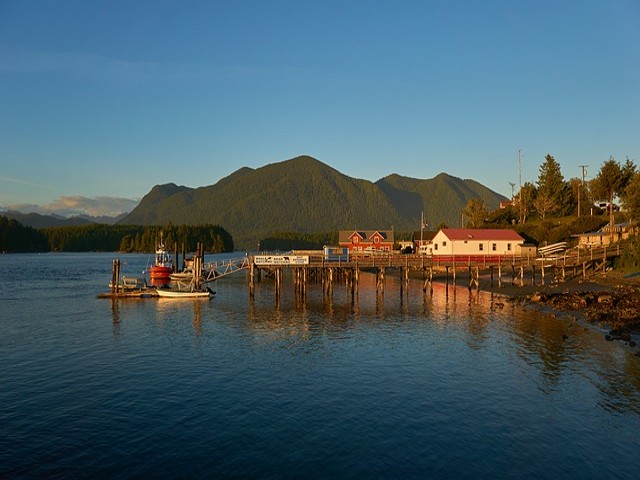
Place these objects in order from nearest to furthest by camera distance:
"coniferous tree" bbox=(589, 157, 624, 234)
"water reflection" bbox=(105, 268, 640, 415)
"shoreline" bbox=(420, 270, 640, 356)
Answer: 1. "water reflection" bbox=(105, 268, 640, 415)
2. "shoreline" bbox=(420, 270, 640, 356)
3. "coniferous tree" bbox=(589, 157, 624, 234)

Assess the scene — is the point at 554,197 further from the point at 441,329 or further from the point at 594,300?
the point at 441,329

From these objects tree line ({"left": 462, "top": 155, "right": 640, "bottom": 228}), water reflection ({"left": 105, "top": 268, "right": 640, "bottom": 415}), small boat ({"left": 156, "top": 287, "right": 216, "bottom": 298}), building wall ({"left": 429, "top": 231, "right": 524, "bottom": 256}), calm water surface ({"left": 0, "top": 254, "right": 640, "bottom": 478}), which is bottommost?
calm water surface ({"left": 0, "top": 254, "right": 640, "bottom": 478})

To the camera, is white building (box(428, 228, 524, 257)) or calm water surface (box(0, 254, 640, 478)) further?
white building (box(428, 228, 524, 257))

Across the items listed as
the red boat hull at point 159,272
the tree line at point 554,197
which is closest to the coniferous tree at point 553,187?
the tree line at point 554,197

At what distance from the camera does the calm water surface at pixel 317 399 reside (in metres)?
17.4

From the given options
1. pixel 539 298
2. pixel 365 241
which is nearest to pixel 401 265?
pixel 539 298

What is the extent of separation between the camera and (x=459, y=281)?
74.8m

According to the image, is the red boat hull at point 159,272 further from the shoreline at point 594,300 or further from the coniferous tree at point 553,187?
the coniferous tree at point 553,187

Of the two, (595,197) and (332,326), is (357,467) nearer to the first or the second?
(332,326)

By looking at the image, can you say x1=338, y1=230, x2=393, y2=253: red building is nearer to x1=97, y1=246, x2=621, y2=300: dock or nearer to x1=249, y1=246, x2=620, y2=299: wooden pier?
x1=249, y1=246, x2=620, y2=299: wooden pier

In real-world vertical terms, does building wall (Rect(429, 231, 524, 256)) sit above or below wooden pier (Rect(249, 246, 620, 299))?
above

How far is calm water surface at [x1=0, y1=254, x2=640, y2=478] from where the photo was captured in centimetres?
1736

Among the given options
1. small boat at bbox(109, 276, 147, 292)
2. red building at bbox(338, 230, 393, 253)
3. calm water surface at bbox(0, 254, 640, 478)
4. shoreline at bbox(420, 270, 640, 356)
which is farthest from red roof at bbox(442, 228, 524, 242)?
small boat at bbox(109, 276, 147, 292)

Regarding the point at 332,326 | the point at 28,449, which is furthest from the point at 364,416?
the point at 332,326
